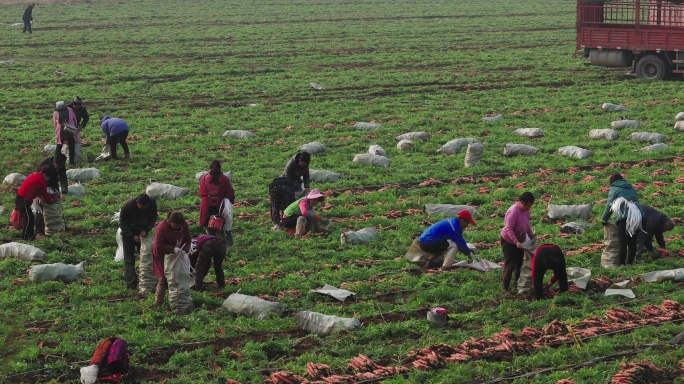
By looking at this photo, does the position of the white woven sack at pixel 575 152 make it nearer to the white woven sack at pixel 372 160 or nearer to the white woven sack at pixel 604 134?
the white woven sack at pixel 604 134

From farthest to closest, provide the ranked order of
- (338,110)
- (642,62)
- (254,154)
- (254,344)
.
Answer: (642,62) → (338,110) → (254,154) → (254,344)

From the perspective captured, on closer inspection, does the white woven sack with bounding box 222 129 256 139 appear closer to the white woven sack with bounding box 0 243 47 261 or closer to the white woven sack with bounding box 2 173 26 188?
the white woven sack with bounding box 2 173 26 188

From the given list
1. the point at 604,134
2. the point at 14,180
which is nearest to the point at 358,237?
the point at 14,180

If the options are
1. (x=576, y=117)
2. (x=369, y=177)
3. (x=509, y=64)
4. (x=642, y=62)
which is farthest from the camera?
(x=509, y=64)

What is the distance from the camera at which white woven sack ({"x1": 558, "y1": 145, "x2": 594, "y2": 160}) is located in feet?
77.8

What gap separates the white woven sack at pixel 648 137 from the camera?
82.0 ft

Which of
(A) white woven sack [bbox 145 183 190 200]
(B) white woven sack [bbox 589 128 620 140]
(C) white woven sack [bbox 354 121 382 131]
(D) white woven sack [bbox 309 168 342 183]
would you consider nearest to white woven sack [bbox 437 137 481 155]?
(B) white woven sack [bbox 589 128 620 140]

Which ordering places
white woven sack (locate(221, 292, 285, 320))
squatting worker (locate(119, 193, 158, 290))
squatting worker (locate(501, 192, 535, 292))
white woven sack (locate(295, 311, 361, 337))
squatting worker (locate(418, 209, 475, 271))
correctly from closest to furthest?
white woven sack (locate(295, 311, 361, 337))
white woven sack (locate(221, 292, 285, 320))
squatting worker (locate(501, 192, 535, 292))
squatting worker (locate(119, 193, 158, 290))
squatting worker (locate(418, 209, 475, 271))

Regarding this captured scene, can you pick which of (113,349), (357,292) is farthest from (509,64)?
(113,349)

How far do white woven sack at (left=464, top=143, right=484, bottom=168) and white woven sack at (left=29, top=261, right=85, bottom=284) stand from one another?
1018cm

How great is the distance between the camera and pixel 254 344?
1310 cm

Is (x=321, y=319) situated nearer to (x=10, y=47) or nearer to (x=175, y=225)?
(x=175, y=225)

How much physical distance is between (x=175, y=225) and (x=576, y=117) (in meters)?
17.2

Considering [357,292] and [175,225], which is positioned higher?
[175,225]
